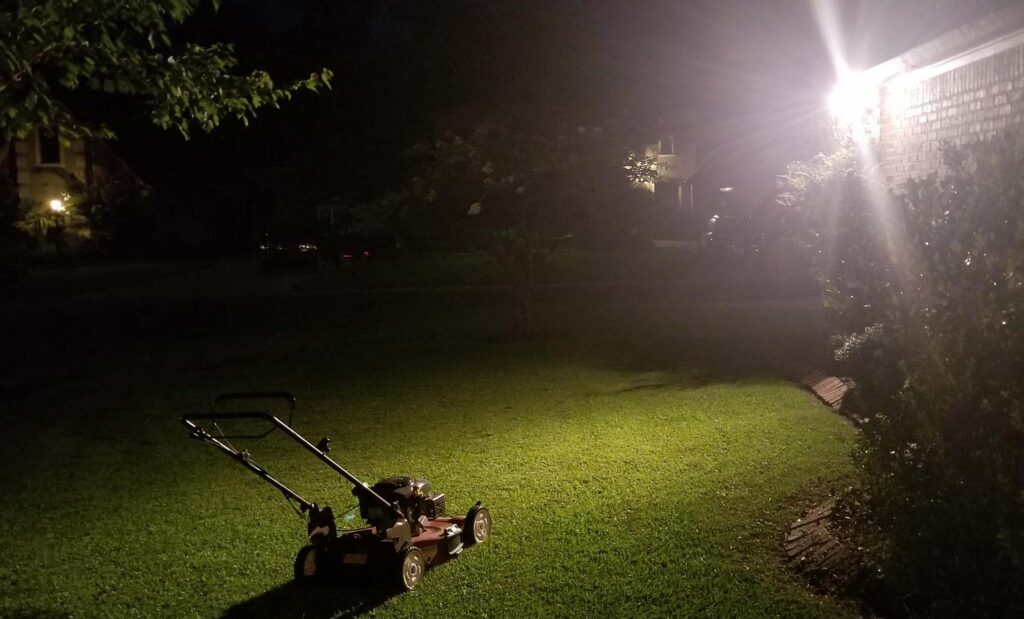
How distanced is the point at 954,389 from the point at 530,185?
10.4 metres

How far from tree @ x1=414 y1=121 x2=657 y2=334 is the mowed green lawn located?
2.75m

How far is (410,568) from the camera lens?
5430 millimetres

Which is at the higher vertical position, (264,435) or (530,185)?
(530,185)

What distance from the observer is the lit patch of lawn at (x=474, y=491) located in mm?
5418

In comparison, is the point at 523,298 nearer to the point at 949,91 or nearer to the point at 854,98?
the point at 854,98

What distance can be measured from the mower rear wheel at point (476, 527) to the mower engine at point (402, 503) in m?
0.20

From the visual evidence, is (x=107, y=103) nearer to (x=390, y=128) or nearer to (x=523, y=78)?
(x=390, y=128)

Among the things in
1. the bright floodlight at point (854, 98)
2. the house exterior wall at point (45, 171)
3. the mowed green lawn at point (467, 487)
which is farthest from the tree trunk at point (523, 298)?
the house exterior wall at point (45, 171)

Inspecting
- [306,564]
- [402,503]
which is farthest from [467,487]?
[306,564]

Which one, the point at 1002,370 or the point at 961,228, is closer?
the point at 1002,370

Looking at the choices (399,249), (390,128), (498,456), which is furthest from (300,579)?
(390,128)

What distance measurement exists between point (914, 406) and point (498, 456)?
14.0 ft

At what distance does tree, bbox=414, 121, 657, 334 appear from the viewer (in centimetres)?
1437

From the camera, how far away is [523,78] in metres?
30.5
